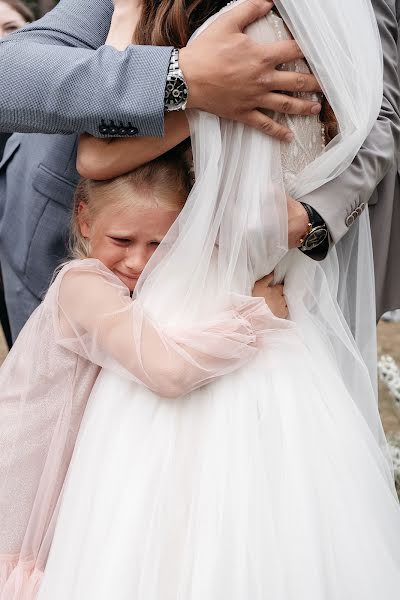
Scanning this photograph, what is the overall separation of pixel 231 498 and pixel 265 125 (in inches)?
31.4

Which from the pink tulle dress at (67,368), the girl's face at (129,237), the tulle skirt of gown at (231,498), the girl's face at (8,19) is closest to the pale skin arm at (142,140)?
the girl's face at (129,237)

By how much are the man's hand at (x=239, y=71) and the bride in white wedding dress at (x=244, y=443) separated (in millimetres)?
42

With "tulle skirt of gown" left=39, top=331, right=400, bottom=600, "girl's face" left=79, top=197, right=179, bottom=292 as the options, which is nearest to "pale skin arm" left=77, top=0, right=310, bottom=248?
"girl's face" left=79, top=197, right=179, bottom=292

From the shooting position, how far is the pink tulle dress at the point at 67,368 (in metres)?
1.97

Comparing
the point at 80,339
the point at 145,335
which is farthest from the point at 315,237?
the point at 80,339

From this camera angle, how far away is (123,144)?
6.70ft

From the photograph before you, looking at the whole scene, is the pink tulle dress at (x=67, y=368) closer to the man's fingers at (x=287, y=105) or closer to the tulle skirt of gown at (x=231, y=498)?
the tulle skirt of gown at (x=231, y=498)

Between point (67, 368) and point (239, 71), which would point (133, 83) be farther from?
point (67, 368)

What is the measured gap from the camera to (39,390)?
220cm

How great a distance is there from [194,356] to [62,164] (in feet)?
2.57

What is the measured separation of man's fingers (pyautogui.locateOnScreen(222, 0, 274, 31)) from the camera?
1938mm

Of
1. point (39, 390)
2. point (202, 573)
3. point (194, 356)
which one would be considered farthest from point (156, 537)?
point (39, 390)

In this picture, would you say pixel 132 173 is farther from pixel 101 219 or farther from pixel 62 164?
pixel 62 164

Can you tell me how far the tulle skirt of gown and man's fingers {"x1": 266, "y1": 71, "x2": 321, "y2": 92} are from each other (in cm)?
58
